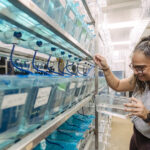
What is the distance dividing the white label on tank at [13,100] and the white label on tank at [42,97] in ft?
0.28

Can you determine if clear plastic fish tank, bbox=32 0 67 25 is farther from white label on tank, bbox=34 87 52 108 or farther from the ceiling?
the ceiling

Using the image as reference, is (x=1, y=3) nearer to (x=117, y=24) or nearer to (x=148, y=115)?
(x=148, y=115)

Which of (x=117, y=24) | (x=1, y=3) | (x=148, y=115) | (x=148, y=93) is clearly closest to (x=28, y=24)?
(x=1, y=3)

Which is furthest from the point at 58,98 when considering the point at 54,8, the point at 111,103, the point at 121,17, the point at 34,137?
the point at 121,17

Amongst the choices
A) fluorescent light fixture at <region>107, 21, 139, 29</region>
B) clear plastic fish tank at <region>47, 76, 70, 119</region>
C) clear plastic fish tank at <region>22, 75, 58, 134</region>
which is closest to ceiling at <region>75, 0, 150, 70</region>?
fluorescent light fixture at <region>107, 21, 139, 29</region>

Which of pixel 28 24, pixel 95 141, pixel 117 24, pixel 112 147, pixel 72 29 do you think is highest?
pixel 117 24

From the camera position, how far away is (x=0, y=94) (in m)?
0.47

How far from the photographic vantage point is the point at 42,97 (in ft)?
2.18

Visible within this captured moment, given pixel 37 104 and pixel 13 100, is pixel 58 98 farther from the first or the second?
pixel 13 100

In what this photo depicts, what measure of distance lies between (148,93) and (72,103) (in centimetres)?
66

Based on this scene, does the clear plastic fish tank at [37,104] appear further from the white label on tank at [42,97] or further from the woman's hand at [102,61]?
the woman's hand at [102,61]

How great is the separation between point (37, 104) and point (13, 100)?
16 cm

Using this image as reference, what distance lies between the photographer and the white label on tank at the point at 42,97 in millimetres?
638

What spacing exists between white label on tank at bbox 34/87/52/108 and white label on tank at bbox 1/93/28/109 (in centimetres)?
9
